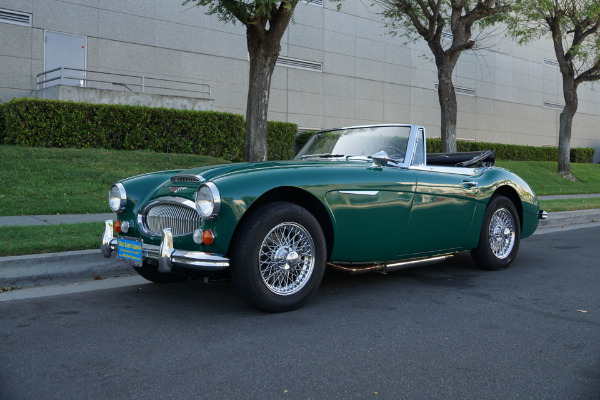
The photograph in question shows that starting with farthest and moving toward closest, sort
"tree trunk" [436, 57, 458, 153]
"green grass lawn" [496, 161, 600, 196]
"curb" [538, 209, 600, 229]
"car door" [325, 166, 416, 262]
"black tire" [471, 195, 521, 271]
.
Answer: "green grass lawn" [496, 161, 600, 196]
"tree trunk" [436, 57, 458, 153]
"curb" [538, 209, 600, 229]
"black tire" [471, 195, 521, 271]
"car door" [325, 166, 416, 262]

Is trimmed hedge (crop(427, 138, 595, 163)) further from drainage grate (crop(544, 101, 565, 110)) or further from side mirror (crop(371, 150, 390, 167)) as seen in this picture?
side mirror (crop(371, 150, 390, 167))

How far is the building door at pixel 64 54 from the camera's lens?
16688 mm

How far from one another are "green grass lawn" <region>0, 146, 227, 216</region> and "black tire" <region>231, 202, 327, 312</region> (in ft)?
18.4

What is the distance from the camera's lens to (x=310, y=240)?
410 cm

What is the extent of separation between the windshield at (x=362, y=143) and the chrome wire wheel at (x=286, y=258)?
4.45 ft

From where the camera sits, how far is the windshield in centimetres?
515

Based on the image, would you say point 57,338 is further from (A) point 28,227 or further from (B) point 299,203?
(A) point 28,227

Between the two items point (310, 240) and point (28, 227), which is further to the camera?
point (28, 227)

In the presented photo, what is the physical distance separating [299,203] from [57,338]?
1862 millimetres

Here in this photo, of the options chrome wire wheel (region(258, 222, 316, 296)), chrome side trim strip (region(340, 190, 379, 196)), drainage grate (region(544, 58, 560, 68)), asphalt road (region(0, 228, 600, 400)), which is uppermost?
drainage grate (region(544, 58, 560, 68))

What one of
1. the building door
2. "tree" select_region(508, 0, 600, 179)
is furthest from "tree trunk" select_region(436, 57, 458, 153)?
the building door

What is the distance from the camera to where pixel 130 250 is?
4.08m

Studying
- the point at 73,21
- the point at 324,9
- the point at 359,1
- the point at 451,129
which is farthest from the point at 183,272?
the point at 359,1

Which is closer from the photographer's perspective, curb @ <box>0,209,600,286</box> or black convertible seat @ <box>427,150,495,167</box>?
curb @ <box>0,209,600,286</box>
